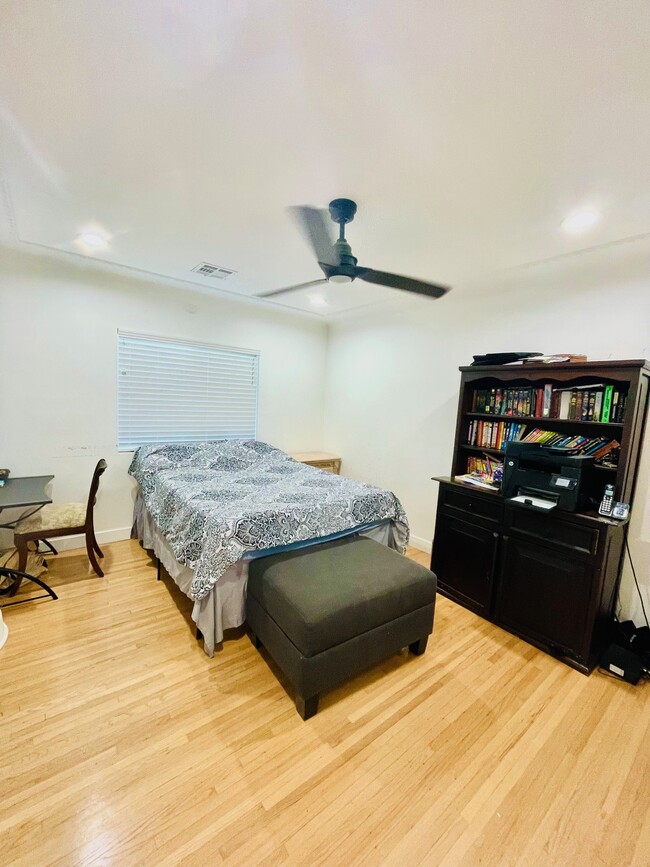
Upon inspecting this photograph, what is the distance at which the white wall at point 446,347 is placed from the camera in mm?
2396

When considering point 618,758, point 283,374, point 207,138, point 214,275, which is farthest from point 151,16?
point 283,374

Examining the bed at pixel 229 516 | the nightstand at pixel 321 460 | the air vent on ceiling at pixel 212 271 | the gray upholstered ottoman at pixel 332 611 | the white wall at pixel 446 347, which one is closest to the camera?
the gray upholstered ottoman at pixel 332 611

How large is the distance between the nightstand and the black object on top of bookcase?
190 centimetres

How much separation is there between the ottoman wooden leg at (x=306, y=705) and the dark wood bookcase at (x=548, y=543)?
144 centimetres

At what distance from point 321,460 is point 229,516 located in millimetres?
2465

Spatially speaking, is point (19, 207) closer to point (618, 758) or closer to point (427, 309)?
point (427, 309)

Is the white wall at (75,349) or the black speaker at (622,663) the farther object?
the white wall at (75,349)

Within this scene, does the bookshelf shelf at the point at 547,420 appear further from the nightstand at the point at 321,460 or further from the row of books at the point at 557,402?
the nightstand at the point at 321,460

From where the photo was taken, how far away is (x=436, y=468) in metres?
3.59

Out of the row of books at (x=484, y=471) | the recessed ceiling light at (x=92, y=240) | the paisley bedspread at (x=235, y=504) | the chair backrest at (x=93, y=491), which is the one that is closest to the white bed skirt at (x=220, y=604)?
the paisley bedspread at (x=235, y=504)

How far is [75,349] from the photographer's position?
10.7 feet

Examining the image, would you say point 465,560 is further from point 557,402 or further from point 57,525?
point 57,525

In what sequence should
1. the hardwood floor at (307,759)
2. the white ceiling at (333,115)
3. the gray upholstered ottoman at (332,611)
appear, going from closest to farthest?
the white ceiling at (333,115) → the hardwood floor at (307,759) → the gray upholstered ottoman at (332,611)

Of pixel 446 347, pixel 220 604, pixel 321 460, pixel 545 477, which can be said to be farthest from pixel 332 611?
pixel 321 460
